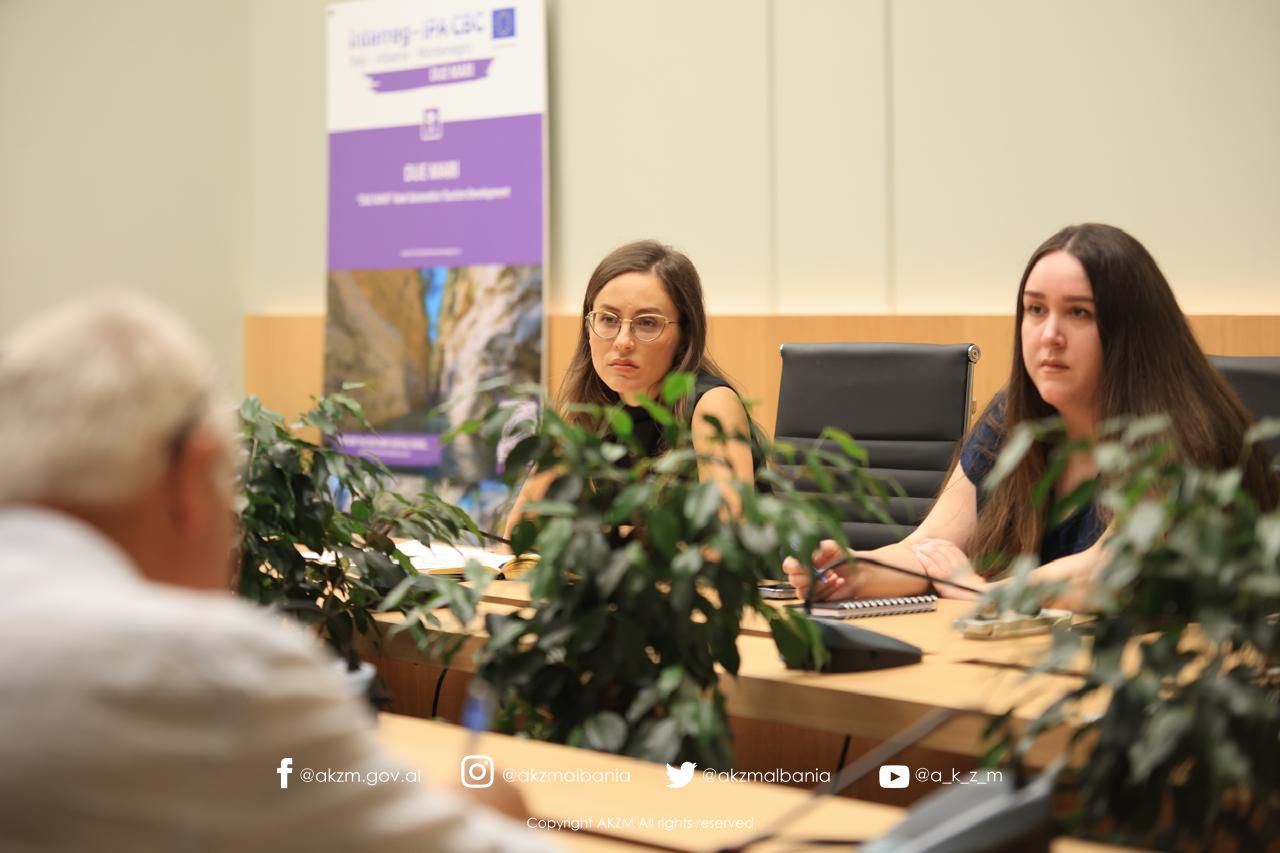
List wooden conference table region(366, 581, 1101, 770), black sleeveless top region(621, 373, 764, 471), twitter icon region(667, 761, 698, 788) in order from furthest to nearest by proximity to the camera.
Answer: black sleeveless top region(621, 373, 764, 471) < wooden conference table region(366, 581, 1101, 770) < twitter icon region(667, 761, 698, 788)

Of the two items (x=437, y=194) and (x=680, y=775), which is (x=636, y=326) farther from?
(x=437, y=194)

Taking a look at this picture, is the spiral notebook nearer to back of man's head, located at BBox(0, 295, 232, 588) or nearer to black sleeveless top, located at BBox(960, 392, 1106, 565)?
black sleeveless top, located at BBox(960, 392, 1106, 565)

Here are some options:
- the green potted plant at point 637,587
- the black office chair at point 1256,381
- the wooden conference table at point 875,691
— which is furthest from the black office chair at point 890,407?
the green potted plant at point 637,587

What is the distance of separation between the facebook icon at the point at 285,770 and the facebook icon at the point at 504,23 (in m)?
4.85

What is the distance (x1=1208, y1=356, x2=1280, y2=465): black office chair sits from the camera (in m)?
2.67

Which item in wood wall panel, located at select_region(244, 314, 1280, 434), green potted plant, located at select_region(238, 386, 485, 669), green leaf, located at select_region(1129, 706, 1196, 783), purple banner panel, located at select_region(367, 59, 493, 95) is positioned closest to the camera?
green leaf, located at select_region(1129, 706, 1196, 783)

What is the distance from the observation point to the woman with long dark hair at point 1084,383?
232cm

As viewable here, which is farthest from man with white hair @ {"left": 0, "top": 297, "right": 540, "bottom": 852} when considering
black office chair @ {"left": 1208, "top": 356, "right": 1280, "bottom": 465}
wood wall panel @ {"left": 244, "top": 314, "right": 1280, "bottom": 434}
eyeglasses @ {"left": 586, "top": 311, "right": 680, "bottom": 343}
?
wood wall panel @ {"left": 244, "top": 314, "right": 1280, "bottom": 434}

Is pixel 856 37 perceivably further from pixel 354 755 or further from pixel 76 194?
pixel 354 755

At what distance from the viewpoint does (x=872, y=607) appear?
212 centimetres

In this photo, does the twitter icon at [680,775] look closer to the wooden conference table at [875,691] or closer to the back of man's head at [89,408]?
the wooden conference table at [875,691]

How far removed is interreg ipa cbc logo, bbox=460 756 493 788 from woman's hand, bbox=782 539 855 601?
897 millimetres

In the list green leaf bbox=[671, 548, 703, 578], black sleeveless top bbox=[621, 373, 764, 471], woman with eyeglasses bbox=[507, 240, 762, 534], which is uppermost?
woman with eyeglasses bbox=[507, 240, 762, 534]

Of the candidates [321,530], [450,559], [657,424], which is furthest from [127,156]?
[321,530]
